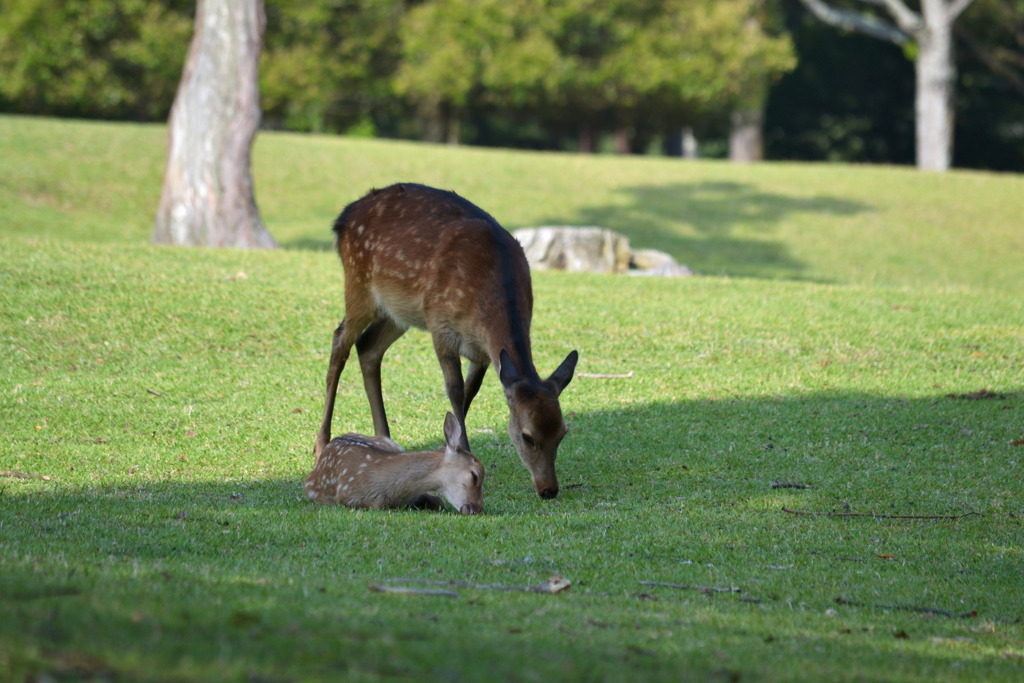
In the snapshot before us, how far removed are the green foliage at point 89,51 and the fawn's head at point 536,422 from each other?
92.6 ft

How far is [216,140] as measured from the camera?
1745 cm

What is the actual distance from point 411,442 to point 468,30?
27566mm

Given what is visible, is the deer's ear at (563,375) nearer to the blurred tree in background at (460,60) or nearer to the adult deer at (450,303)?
the adult deer at (450,303)

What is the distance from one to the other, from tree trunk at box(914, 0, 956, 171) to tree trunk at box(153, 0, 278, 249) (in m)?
22.8

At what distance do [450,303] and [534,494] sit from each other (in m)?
1.41

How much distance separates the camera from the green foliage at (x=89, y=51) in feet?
102

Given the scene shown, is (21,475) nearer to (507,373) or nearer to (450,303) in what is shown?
Result: (450,303)

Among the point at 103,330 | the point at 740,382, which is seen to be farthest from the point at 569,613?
the point at 103,330

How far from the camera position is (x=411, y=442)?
8.84m

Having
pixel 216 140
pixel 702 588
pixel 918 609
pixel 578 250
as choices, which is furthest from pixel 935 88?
pixel 702 588

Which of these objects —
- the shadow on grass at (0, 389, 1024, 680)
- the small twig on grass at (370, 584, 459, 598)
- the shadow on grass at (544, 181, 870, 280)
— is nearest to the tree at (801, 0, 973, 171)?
the shadow on grass at (544, 181, 870, 280)

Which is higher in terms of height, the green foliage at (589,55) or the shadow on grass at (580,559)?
the green foliage at (589,55)

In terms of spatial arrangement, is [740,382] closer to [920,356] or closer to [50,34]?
[920,356]

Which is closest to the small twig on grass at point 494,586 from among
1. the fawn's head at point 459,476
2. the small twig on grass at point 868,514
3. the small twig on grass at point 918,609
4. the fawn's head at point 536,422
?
the small twig on grass at point 918,609
